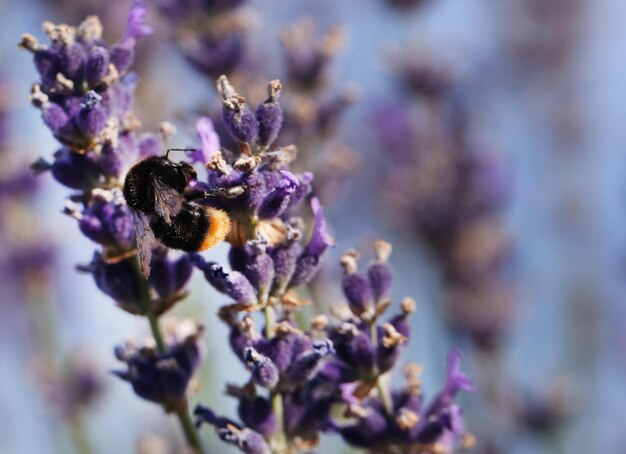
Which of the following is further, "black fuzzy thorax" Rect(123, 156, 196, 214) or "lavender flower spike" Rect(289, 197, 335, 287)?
"black fuzzy thorax" Rect(123, 156, 196, 214)

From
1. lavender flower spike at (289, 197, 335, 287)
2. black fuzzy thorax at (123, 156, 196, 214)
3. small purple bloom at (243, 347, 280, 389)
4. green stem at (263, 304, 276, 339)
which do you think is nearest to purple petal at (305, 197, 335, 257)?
lavender flower spike at (289, 197, 335, 287)

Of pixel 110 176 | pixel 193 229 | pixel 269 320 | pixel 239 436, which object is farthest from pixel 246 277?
pixel 110 176

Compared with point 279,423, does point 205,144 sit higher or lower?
higher

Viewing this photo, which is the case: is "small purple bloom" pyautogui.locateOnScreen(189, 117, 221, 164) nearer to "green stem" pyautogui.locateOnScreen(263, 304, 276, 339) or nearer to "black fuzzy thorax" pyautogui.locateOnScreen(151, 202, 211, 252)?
"black fuzzy thorax" pyautogui.locateOnScreen(151, 202, 211, 252)

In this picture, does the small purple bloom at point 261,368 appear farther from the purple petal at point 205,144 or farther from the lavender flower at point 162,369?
the purple petal at point 205,144

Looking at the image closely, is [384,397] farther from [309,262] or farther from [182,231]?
[182,231]

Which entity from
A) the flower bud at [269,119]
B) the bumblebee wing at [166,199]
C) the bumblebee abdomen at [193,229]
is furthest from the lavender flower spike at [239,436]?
the flower bud at [269,119]
